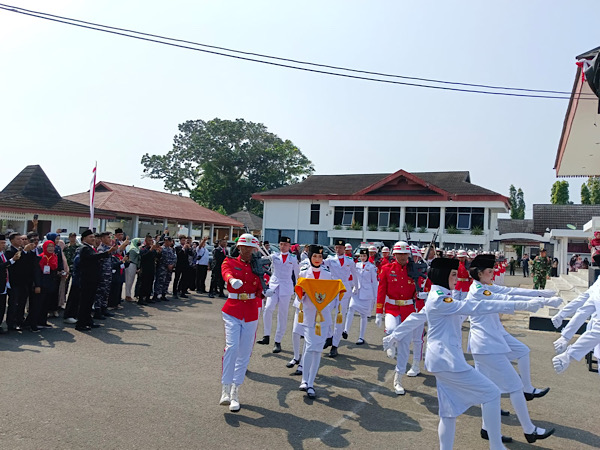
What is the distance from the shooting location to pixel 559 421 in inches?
224

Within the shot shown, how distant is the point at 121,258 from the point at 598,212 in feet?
147

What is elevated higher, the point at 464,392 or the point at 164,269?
the point at 164,269

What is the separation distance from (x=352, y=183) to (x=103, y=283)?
3397 cm

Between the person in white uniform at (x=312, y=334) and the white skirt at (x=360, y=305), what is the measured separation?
134 inches

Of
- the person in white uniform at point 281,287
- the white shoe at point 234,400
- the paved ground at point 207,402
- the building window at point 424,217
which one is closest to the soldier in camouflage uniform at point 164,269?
the paved ground at point 207,402

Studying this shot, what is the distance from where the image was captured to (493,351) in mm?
4984

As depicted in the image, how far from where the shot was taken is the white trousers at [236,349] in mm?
5684

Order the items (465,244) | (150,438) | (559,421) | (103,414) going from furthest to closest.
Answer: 1. (465,244)
2. (559,421)
3. (103,414)
4. (150,438)

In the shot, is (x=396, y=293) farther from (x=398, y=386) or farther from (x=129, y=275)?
(x=129, y=275)

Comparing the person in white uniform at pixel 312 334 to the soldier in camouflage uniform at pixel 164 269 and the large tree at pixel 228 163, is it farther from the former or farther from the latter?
the large tree at pixel 228 163

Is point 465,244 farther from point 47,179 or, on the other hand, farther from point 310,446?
point 310,446

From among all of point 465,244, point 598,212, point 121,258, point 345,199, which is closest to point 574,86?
point 121,258

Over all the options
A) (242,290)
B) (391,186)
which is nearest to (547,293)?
(242,290)

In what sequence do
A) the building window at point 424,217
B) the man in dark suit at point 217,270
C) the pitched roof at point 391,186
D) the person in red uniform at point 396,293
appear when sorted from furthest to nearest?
the building window at point 424,217 → the pitched roof at point 391,186 → the man in dark suit at point 217,270 → the person in red uniform at point 396,293
